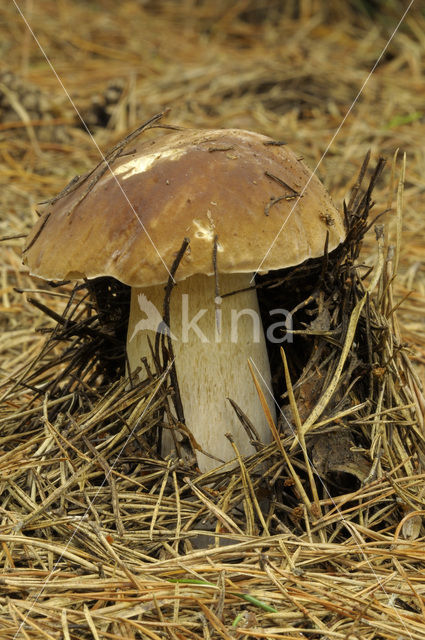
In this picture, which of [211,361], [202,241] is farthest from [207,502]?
[202,241]

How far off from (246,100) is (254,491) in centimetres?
368

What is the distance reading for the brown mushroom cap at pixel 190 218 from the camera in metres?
1.62

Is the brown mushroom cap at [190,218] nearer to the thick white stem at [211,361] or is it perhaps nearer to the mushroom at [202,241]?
the mushroom at [202,241]

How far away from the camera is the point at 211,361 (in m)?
1.92

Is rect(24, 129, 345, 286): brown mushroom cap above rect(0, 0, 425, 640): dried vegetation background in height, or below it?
above

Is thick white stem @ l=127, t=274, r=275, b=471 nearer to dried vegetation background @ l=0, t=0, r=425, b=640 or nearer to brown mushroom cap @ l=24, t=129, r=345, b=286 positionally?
dried vegetation background @ l=0, t=0, r=425, b=640

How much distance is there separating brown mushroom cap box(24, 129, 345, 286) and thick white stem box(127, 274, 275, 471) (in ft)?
0.89

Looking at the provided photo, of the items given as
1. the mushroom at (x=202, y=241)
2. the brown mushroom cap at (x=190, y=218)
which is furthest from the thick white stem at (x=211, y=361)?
the brown mushroom cap at (x=190, y=218)

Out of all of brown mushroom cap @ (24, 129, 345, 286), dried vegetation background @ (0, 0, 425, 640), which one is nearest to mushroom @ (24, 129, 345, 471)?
brown mushroom cap @ (24, 129, 345, 286)

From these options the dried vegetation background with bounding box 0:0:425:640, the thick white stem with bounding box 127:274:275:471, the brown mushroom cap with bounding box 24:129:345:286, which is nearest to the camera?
the dried vegetation background with bounding box 0:0:425:640

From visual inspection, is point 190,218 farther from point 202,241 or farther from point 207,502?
point 207,502

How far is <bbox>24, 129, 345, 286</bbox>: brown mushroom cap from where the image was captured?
5.32 feet

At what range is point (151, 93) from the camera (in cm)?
497

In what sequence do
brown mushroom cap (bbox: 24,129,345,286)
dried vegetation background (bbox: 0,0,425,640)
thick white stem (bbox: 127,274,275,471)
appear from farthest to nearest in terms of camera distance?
thick white stem (bbox: 127,274,275,471) < brown mushroom cap (bbox: 24,129,345,286) < dried vegetation background (bbox: 0,0,425,640)
